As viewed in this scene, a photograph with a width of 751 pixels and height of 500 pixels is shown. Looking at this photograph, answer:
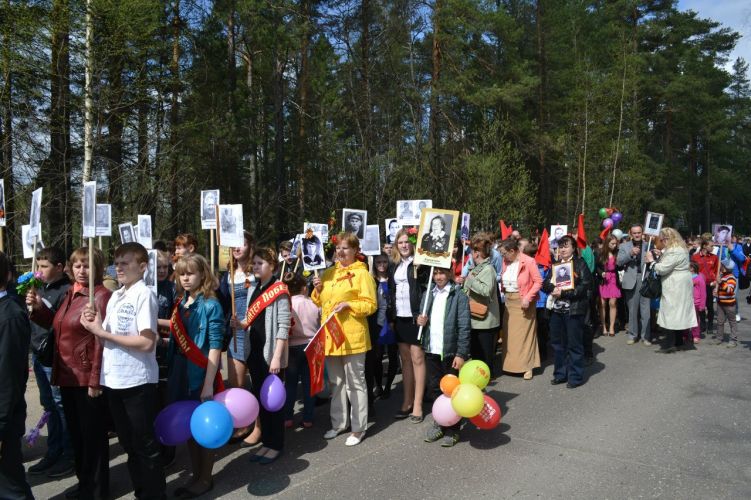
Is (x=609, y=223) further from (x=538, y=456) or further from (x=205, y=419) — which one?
(x=205, y=419)

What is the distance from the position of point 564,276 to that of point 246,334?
4.29m

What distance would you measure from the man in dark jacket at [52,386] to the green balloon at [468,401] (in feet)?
10.9

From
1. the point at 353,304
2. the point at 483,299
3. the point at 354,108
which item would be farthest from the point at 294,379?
the point at 354,108

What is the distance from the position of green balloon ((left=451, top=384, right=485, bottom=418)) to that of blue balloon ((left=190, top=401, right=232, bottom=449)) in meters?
2.02

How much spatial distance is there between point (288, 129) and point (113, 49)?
10.5 m

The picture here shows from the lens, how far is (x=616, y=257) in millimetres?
10617

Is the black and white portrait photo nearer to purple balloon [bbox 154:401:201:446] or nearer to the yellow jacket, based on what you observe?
purple balloon [bbox 154:401:201:446]

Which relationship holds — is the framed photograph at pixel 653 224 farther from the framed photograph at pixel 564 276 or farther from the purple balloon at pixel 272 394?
the purple balloon at pixel 272 394

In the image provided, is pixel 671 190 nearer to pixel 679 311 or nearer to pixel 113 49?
pixel 679 311

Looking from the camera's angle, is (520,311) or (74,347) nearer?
(74,347)

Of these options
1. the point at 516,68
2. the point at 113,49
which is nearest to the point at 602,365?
the point at 113,49

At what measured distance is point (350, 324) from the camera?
17.3 feet

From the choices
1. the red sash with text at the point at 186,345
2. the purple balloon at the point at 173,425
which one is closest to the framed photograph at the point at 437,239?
the red sash with text at the point at 186,345

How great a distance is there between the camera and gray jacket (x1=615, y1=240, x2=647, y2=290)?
10094mm
